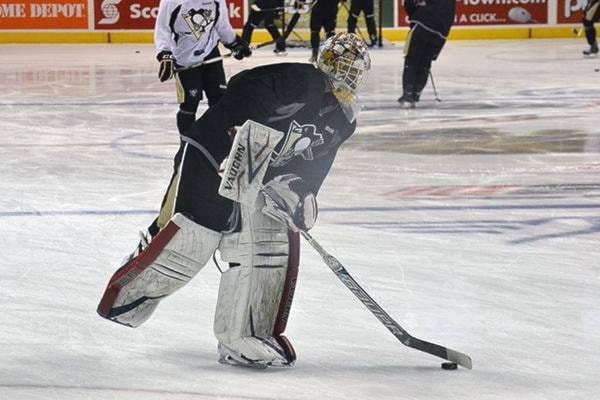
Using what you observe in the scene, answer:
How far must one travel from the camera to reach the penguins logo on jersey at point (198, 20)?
663 centimetres

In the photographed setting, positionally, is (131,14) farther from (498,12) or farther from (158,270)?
(158,270)

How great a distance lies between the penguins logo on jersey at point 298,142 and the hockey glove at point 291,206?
0.10 meters

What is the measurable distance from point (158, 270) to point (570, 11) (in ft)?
43.8

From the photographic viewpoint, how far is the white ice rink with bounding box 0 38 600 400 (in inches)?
121

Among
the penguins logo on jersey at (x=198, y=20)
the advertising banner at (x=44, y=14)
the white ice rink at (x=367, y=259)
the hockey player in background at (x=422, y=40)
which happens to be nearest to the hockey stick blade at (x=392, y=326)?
the white ice rink at (x=367, y=259)

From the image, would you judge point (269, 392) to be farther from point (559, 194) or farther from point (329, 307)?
point (559, 194)

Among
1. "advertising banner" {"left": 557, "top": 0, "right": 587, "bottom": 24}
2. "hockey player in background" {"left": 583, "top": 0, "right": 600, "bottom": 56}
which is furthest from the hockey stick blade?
"advertising banner" {"left": 557, "top": 0, "right": 587, "bottom": 24}

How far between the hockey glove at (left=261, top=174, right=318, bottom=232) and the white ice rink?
38cm

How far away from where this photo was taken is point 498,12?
15.6 metres

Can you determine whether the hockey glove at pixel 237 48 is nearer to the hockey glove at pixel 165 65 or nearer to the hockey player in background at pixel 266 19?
the hockey glove at pixel 165 65

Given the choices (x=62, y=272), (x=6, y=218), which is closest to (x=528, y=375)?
(x=62, y=272)

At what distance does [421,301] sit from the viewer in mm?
3867

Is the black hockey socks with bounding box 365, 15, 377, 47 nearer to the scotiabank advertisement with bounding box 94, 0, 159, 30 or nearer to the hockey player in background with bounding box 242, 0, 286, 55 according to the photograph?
the hockey player in background with bounding box 242, 0, 286, 55

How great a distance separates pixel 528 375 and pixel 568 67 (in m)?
9.44
